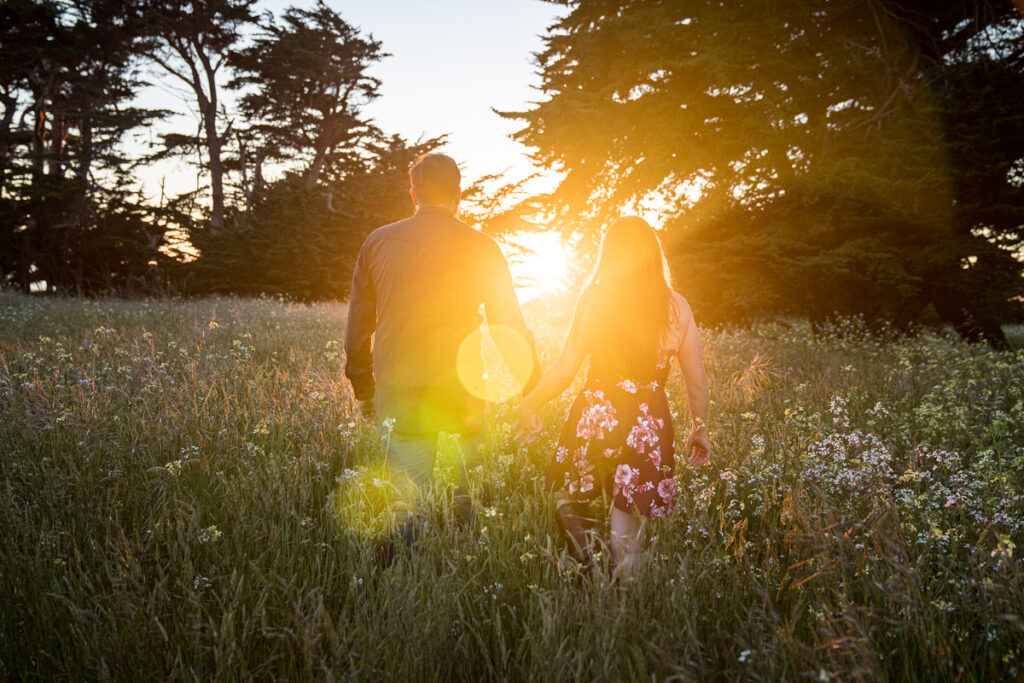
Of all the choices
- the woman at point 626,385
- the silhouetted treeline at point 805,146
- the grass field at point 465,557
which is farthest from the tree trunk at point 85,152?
the woman at point 626,385

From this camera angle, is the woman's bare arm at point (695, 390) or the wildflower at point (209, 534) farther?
the woman's bare arm at point (695, 390)

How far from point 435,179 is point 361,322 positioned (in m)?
0.95

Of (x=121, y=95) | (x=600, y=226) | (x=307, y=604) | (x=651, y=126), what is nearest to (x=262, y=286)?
(x=121, y=95)

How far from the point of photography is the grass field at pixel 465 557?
1.88 meters

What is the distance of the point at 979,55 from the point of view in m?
10.5

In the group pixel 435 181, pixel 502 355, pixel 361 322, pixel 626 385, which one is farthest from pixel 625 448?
pixel 435 181

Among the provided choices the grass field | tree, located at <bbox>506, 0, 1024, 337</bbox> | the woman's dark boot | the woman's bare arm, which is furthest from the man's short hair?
tree, located at <bbox>506, 0, 1024, 337</bbox>

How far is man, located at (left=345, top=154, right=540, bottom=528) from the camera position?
299cm

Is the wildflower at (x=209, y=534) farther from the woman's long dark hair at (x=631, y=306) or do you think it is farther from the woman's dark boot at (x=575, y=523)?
the woman's long dark hair at (x=631, y=306)

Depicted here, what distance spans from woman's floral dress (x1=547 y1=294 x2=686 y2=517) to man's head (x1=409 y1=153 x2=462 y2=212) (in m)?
1.36

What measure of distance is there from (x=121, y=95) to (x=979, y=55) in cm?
2999

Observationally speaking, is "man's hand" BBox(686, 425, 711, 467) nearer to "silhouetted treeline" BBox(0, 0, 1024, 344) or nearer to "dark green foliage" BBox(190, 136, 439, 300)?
"silhouetted treeline" BBox(0, 0, 1024, 344)

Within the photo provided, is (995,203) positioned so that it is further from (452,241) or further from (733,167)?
(452,241)

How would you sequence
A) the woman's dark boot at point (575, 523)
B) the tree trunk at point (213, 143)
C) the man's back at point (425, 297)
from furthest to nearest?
the tree trunk at point (213, 143) < the man's back at point (425, 297) < the woman's dark boot at point (575, 523)
